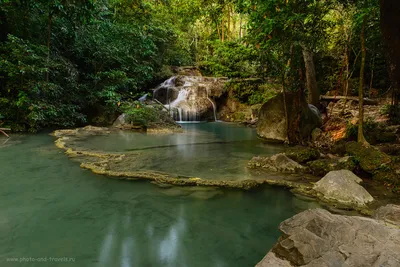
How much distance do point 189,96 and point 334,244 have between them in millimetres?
13374

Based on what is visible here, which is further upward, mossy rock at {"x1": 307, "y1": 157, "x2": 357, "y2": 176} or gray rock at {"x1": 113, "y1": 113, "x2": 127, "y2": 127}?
gray rock at {"x1": 113, "y1": 113, "x2": 127, "y2": 127}

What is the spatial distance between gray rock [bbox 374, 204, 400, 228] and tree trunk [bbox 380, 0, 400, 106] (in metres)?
2.06

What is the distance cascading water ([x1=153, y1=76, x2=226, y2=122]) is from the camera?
13938 mm

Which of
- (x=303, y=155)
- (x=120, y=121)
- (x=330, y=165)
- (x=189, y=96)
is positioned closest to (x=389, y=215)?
(x=330, y=165)

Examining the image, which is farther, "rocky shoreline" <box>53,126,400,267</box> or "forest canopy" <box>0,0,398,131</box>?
"forest canopy" <box>0,0,398,131</box>

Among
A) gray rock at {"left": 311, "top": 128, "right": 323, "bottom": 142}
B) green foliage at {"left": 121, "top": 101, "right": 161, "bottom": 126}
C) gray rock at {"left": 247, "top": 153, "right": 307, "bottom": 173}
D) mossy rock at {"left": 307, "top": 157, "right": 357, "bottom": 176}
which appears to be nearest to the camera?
mossy rock at {"left": 307, "top": 157, "right": 357, "bottom": 176}

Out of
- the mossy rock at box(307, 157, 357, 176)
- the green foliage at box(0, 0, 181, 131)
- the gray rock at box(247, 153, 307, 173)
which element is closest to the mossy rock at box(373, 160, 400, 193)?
the mossy rock at box(307, 157, 357, 176)

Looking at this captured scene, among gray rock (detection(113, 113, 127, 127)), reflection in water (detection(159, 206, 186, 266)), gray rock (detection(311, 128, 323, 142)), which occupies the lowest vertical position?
reflection in water (detection(159, 206, 186, 266))

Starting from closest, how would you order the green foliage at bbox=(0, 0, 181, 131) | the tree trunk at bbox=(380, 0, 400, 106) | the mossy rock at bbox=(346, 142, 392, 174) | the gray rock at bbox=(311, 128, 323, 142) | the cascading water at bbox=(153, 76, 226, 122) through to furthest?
the tree trunk at bbox=(380, 0, 400, 106), the mossy rock at bbox=(346, 142, 392, 174), the gray rock at bbox=(311, 128, 323, 142), the green foliage at bbox=(0, 0, 181, 131), the cascading water at bbox=(153, 76, 226, 122)

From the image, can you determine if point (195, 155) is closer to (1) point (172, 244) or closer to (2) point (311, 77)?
(1) point (172, 244)

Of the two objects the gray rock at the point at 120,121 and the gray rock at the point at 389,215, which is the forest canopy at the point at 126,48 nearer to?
the gray rock at the point at 120,121

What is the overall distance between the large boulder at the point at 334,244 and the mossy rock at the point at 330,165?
8.25 feet

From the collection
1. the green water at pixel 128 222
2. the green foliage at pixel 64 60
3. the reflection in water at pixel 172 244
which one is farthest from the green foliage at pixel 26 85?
the reflection in water at pixel 172 244

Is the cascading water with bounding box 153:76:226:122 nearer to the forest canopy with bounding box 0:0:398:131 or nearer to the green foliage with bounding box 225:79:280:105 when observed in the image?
the green foliage with bounding box 225:79:280:105
